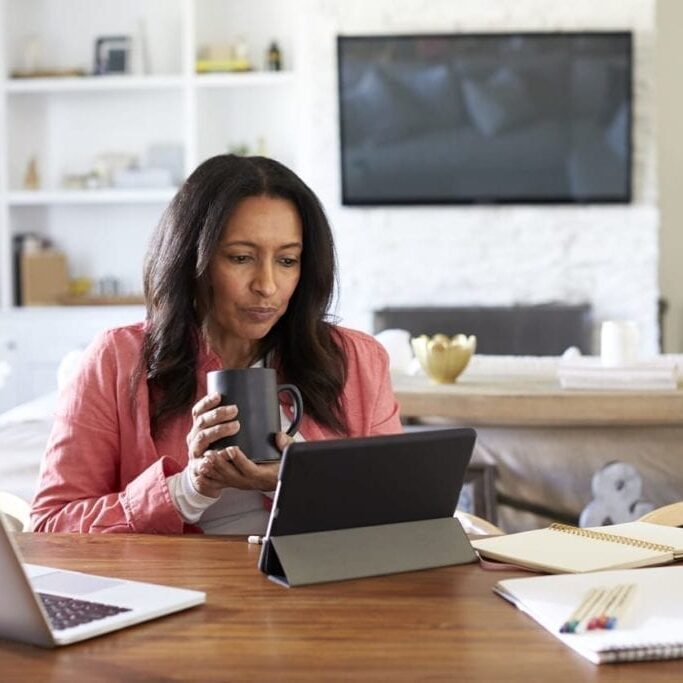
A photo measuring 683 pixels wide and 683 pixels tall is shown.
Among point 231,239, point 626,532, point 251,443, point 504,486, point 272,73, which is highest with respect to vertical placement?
point 272,73

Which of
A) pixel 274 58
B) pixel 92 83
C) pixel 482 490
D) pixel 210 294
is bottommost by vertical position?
pixel 482 490

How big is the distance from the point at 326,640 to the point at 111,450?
2.62 feet

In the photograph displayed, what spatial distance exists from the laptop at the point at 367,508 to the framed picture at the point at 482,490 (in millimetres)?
1713

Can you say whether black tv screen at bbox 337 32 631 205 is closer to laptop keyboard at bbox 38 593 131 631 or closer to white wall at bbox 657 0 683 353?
white wall at bbox 657 0 683 353

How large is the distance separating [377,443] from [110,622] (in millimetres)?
349

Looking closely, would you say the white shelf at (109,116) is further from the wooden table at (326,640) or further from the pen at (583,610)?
the pen at (583,610)

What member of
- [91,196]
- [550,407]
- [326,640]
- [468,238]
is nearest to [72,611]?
[326,640]

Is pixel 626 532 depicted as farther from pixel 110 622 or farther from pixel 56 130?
pixel 56 130

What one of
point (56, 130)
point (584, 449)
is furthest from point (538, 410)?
point (56, 130)

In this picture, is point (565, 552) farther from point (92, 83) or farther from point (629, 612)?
point (92, 83)

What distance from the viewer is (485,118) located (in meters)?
6.49

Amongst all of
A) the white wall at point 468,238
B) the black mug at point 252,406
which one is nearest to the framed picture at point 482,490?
the black mug at point 252,406

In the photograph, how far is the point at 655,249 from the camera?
651 cm

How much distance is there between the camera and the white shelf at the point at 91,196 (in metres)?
6.64
